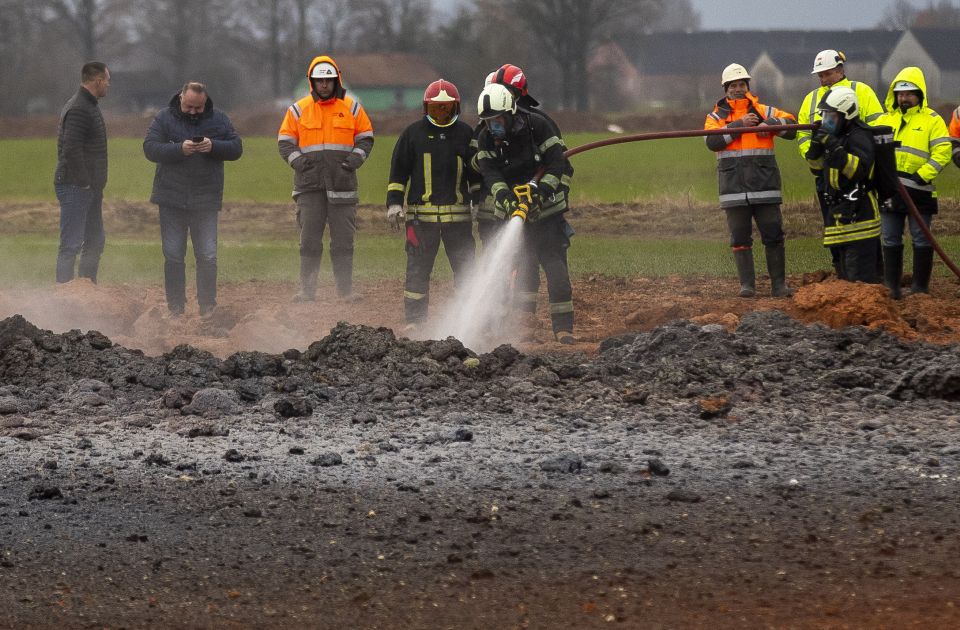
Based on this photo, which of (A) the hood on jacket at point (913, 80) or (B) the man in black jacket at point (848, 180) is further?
(A) the hood on jacket at point (913, 80)

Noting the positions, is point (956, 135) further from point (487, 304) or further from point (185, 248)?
point (185, 248)

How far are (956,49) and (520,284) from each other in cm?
6664

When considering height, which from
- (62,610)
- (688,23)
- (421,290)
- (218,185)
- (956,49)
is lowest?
(62,610)

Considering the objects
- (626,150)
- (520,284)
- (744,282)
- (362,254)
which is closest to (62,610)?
(520,284)

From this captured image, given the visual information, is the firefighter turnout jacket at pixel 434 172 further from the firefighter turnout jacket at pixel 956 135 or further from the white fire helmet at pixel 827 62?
the firefighter turnout jacket at pixel 956 135

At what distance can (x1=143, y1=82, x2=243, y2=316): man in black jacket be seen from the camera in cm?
1165

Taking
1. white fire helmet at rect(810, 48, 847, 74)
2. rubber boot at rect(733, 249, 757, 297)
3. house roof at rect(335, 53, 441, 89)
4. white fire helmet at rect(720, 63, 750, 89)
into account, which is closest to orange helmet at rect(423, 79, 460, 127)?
white fire helmet at rect(720, 63, 750, 89)

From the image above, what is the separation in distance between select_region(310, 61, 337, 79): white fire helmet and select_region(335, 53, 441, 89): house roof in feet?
219

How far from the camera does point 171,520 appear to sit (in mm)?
5770

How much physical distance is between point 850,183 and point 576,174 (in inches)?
1035

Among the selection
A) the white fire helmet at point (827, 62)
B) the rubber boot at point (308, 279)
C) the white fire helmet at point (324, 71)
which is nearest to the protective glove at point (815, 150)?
the white fire helmet at point (827, 62)

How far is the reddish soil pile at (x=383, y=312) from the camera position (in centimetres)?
1029

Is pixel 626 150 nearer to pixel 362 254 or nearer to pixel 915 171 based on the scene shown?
pixel 362 254

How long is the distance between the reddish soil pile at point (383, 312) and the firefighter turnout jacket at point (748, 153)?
1.00 metres
